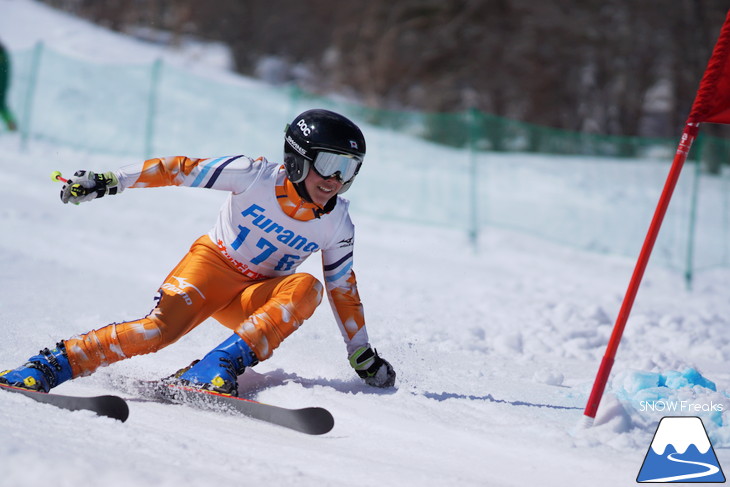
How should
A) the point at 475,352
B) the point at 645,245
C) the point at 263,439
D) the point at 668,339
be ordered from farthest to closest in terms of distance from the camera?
the point at 668,339 < the point at 475,352 < the point at 645,245 < the point at 263,439

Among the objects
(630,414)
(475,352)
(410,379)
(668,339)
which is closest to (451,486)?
(630,414)

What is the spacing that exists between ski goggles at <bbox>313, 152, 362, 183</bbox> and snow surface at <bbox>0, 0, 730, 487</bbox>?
1080 mm

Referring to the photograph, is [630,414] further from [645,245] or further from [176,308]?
[176,308]

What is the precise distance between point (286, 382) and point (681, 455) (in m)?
1.88

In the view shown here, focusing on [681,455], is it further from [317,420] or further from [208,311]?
[208,311]

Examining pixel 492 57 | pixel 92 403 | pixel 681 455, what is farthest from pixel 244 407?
pixel 492 57

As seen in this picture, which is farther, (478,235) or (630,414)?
(478,235)

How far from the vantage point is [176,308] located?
3564 millimetres

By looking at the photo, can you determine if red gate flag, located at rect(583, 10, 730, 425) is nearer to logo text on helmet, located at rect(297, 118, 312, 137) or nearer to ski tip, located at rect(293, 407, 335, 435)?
ski tip, located at rect(293, 407, 335, 435)

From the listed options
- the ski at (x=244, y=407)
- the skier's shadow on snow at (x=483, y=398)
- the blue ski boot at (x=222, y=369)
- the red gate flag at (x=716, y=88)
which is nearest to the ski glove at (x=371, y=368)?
the skier's shadow on snow at (x=483, y=398)

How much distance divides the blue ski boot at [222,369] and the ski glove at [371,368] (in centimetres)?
61

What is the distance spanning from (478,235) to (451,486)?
29.2 ft

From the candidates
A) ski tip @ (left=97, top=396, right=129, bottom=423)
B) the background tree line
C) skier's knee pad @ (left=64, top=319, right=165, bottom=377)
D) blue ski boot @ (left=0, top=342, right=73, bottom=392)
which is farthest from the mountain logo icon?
the background tree line

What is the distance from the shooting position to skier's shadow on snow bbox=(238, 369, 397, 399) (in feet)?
12.2
